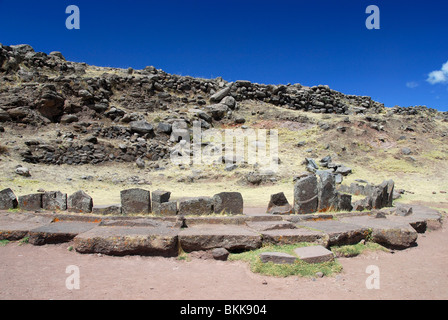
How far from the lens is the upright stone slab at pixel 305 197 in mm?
7328

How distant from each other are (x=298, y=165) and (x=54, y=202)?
40.3 feet

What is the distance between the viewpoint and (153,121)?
20.6 m

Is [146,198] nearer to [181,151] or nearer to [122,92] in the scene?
[181,151]

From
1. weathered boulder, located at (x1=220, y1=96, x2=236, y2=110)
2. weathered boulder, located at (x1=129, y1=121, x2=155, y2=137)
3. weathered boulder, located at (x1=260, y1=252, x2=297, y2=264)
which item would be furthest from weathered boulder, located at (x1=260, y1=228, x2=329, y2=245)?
weathered boulder, located at (x1=220, y1=96, x2=236, y2=110)

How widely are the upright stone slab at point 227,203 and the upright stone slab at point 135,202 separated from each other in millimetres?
1539

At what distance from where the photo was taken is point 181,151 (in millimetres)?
17703

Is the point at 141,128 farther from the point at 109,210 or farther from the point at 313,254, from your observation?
the point at 313,254

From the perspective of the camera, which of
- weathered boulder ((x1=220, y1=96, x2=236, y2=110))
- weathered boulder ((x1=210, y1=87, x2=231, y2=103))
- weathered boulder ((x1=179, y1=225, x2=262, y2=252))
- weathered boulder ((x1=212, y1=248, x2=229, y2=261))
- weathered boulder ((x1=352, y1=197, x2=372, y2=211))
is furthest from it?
weathered boulder ((x1=210, y1=87, x2=231, y2=103))

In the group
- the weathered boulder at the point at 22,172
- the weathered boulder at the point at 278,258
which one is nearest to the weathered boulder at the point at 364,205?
the weathered boulder at the point at 278,258

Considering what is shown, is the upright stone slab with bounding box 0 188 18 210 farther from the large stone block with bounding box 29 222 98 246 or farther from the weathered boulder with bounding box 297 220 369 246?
the weathered boulder with bounding box 297 220 369 246

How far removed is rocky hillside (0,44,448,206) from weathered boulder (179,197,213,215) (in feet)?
25.2

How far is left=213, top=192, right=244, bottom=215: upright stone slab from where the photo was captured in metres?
6.91

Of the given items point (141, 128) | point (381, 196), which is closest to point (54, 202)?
point (381, 196)
